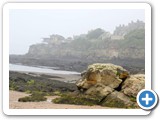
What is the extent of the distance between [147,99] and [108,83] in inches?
33.0

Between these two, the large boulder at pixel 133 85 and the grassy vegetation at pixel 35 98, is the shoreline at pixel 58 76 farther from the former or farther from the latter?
the large boulder at pixel 133 85

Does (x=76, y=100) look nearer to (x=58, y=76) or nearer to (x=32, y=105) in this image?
(x=58, y=76)

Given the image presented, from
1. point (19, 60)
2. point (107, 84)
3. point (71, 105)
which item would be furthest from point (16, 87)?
point (107, 84)

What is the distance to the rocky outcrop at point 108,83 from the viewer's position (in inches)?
260

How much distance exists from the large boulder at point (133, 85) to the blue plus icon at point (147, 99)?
0.14 m

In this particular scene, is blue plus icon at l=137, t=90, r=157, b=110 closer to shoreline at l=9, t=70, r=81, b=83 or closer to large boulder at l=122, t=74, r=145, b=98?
large boulder at l=122, t=74, r=145, b=98

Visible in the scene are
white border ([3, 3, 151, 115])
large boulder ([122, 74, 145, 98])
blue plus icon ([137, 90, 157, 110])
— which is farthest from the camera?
large boulder ([122, 74, 145, 98])

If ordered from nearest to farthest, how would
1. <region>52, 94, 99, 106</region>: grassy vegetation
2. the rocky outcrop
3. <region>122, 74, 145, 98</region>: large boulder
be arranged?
<region>122, 74, 145, 98</region>: large boulder
<region>52, 94, 99, 106</region>: grassy vegetation
the rocky outcrop

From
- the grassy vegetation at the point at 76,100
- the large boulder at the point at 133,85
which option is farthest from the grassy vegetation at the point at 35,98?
the large boulder at the point at 133,85

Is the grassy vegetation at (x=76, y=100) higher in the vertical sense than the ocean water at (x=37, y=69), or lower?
lower

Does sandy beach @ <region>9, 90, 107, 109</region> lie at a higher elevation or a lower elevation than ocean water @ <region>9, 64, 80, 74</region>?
lower

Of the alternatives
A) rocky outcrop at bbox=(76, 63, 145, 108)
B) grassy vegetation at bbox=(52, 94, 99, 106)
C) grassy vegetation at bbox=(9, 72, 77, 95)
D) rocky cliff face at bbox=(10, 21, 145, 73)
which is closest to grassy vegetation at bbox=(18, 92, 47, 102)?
grassy vegetation at bbox=(9, 72, 77, 95)

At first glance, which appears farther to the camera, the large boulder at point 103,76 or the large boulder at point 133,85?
the large boulder at point 103,76

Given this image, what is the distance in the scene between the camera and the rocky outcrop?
6613 mm
